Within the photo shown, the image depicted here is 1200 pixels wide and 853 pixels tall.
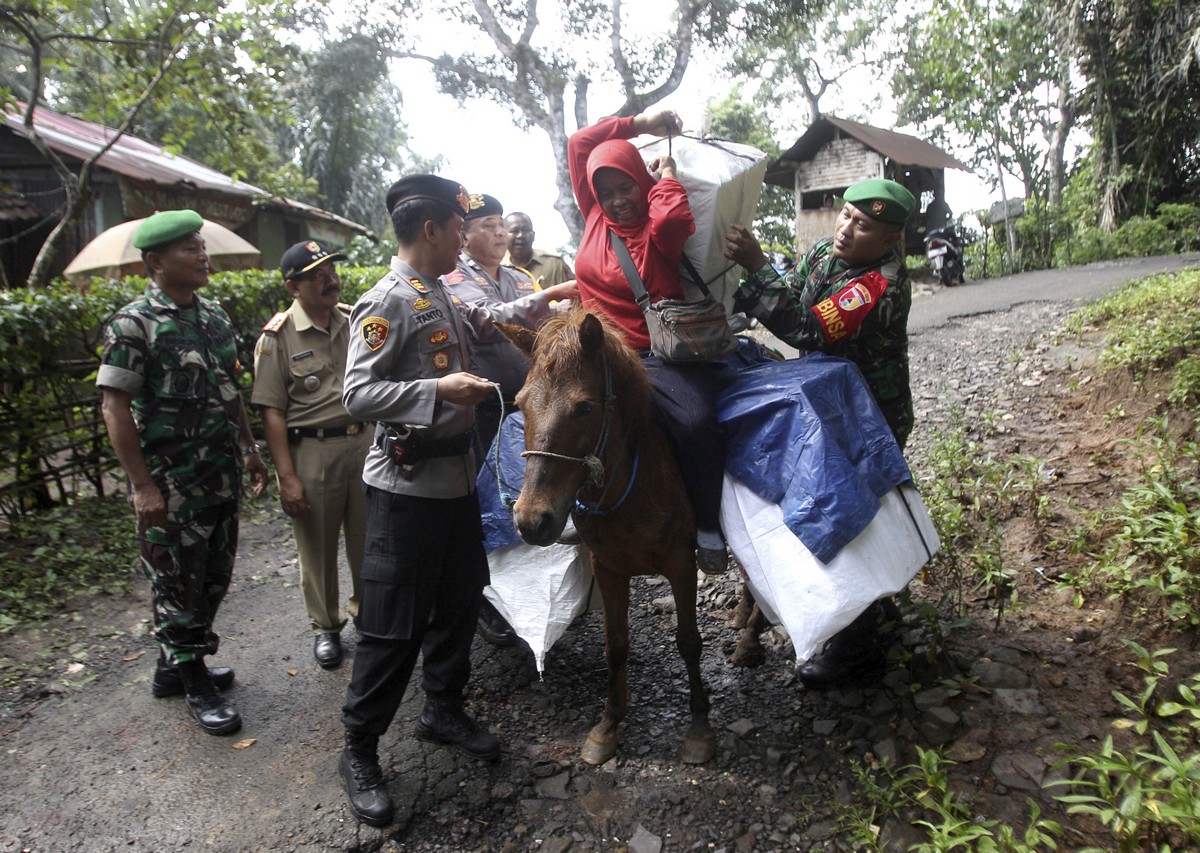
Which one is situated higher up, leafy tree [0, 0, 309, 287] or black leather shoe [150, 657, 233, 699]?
leafy tree [0, 0, 309, 287]

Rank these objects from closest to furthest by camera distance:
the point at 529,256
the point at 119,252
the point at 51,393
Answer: the point at 51,393
the point at 529,256
the point at 119,252

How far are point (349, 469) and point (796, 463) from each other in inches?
98.8

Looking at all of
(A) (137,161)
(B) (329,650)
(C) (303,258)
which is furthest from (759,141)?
(B) (329,650)

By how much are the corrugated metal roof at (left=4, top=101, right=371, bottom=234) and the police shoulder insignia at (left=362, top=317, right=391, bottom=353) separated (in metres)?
9.05

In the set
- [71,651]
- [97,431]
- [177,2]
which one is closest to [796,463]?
[71,651]

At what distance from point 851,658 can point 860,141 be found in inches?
699

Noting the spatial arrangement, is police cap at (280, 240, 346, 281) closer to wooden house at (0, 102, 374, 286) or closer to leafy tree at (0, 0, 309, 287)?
leafy tree at (0, 0, 309, 287)

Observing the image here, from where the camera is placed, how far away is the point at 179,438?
3.44 m

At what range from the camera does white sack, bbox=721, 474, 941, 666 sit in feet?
8.41

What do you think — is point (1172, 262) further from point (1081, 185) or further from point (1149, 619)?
point (1149, 619)

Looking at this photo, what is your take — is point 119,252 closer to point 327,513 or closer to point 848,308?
point 327,513

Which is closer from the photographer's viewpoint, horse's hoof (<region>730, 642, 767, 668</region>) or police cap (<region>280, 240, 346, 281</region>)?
horse's hoof (<region>730, 642, 767, 668</region>)

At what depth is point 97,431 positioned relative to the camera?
242 inches

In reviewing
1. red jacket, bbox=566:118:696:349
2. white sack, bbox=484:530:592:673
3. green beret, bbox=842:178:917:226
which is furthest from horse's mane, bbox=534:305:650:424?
green beret, bbox=842:178:917:226
